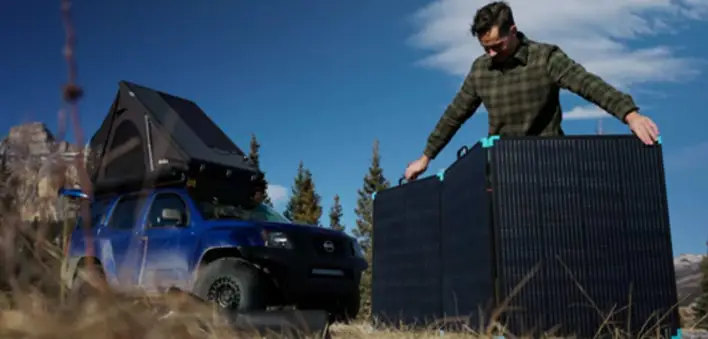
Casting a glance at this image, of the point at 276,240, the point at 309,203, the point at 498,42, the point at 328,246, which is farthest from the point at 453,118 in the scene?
the point at 309,203

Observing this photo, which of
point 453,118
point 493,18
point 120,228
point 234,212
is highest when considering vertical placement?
point 493,18

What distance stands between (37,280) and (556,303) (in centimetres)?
294

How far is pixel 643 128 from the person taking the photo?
3.54 metres

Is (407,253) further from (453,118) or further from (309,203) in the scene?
(309,203)

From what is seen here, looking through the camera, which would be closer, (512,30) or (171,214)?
(512,30)

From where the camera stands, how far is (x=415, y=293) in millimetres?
5594

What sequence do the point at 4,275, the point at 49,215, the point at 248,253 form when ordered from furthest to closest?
the point at 248,253 → the point at 49,215 → the point at 4,275

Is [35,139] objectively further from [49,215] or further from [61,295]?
[61,295]

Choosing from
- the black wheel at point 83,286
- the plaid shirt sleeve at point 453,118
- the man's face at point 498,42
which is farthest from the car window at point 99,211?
the black wheel at point 83,286

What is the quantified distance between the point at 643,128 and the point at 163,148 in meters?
8.03

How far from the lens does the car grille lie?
22.1 feet

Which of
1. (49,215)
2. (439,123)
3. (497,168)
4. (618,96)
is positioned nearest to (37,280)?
(49,215)

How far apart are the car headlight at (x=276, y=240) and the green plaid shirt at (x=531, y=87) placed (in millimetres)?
2731

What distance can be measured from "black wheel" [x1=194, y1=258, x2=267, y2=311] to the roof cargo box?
355cm
